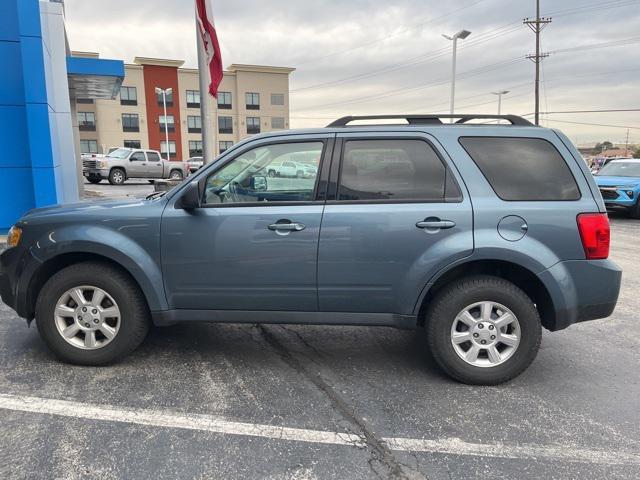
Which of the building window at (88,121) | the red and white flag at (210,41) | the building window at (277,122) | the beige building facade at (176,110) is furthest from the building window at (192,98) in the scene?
the red and white flag at (210,41)

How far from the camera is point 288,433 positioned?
3.06 metres

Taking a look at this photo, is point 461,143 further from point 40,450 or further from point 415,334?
point 40,450

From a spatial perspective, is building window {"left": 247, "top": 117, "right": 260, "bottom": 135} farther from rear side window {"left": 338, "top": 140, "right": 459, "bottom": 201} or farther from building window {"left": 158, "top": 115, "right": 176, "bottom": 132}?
rear side window {"left": 338, "top": 140, "right": 459, "bottom": 201}

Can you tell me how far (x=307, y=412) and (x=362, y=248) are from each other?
1.16m

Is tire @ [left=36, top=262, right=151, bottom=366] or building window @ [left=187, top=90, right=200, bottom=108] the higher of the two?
building window @ [left=187, top=90, right=200, bottom=108]

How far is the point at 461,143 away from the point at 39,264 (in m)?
3.26

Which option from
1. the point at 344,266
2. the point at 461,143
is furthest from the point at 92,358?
the point at 461,143

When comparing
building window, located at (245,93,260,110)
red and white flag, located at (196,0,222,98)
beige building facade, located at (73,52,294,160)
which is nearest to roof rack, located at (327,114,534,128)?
red and white flag, located at (196,0,222,98)

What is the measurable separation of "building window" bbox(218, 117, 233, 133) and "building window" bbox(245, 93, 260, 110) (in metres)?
2.68

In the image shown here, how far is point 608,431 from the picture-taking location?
124 inches

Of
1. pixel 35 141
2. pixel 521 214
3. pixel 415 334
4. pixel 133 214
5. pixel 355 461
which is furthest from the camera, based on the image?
pixel 35 141

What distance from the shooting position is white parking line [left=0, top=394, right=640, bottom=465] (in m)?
2.88

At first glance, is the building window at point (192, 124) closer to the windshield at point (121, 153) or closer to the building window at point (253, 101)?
the building window at point (253, 101)

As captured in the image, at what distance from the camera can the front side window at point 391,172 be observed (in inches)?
145
